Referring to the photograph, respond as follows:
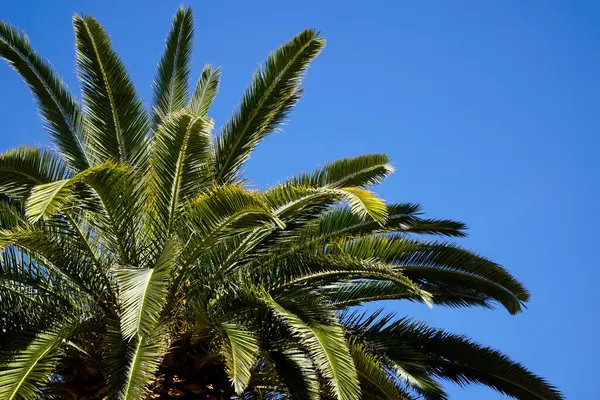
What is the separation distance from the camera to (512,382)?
13922mm

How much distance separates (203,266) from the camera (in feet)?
39.2

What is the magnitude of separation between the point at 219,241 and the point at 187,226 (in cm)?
45

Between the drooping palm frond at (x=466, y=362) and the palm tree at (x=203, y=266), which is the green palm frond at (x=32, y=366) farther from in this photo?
the drooping palm frond at (x=466, y=362)

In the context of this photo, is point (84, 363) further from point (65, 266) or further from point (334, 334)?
point (334, 334)

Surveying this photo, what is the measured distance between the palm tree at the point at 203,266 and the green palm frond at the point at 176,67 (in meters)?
1.82

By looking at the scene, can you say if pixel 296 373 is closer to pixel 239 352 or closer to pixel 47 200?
pixel 239 352

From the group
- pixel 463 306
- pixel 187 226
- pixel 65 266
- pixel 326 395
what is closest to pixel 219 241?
pixel 187 226

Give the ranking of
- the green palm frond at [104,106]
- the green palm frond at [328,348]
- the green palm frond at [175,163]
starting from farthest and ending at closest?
the green palm frond at [104,106]
the green palm frond at [175,163]
the green palm frond at [328,348]

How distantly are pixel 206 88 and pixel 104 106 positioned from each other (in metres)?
3.27

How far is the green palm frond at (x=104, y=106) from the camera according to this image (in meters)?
13.7

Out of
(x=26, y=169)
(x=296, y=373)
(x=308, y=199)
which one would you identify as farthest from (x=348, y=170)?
(x=26, y=169)

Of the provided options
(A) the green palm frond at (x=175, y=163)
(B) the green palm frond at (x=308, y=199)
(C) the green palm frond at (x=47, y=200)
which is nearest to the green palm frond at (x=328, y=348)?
(B) the green palm frond at (x=308, y=199)

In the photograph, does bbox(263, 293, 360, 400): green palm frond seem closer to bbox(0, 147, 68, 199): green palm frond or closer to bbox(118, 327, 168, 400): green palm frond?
bbox(118, 327, 168, 400): green palm frond

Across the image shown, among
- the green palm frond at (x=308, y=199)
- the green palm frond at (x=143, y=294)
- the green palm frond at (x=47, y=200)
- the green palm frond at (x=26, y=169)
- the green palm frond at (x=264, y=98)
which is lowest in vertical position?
the green palm frond at (x=143, y=294)
